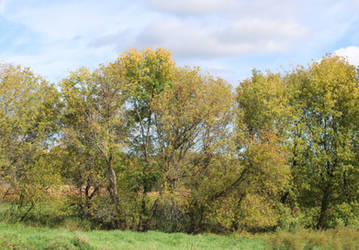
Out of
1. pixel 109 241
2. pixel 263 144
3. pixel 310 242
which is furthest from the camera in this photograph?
pixel 263 144

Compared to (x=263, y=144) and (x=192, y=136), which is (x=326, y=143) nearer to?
(x=263, y=144)

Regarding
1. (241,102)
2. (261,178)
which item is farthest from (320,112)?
(261,178)

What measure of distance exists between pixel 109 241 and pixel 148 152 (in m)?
10.9

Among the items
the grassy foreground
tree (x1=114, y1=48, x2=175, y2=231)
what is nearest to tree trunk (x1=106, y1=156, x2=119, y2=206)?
tree (x1=114, y1=48, x2=175, y2=231)

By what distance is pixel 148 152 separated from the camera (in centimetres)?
3047

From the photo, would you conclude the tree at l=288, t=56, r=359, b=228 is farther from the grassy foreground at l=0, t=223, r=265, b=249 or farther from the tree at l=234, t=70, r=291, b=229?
the grassy foreground at l=0, t=223, r=265, b=249

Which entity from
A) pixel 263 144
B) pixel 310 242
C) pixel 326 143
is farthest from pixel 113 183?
pixel 326 143

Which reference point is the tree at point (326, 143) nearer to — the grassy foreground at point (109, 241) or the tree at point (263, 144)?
the tree at point (263, 144)

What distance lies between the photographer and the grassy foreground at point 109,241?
1852 cm

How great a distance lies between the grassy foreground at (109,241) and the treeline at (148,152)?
178 inches

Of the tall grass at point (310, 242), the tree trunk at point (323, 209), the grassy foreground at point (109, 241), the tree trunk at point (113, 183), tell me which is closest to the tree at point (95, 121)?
the tree trunk at point (113, 183)

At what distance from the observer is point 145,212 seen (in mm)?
30250

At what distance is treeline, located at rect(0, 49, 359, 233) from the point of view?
2842 cm

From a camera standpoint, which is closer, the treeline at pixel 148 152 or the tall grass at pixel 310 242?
the tall grass at pixel 310 242
